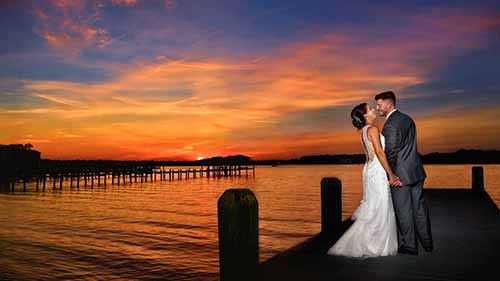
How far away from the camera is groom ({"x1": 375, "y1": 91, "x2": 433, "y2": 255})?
646 cm

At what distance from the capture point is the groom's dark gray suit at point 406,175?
6.46m

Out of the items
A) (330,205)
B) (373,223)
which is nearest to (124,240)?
(330,205)

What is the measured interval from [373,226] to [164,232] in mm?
17339

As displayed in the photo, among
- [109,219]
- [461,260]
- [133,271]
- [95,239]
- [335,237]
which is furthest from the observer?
[109,219]

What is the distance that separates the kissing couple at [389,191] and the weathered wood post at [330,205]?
114 inches

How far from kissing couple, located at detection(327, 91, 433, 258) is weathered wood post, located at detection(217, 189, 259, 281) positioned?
6.16 ft

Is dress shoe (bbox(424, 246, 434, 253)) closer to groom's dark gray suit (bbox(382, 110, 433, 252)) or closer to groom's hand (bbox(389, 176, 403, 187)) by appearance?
groom's dark gray suit (bbox(382, 110, 433, 252))

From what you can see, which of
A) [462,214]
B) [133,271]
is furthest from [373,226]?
[133,271]

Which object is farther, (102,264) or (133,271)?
(102,264)

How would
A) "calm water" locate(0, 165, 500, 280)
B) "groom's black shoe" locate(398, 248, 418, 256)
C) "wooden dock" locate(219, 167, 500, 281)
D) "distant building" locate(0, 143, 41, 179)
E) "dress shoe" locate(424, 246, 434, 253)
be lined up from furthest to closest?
"distant building" locate(0, 143, 41, 179) → "calm water" locate(0, 165, 500, 280) → "dress shoe" locate(424, 246, 434, 253) → "groom's black shoe" locate(398, 248, 418, 256) → "wooden dock" locate(219, 167, 500, 281)

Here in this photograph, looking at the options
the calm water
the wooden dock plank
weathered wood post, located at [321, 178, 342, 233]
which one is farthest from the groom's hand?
the calm water

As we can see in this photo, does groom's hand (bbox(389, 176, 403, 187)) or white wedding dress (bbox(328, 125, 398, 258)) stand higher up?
groom's hand (bbox(389, 176, 403, 187))

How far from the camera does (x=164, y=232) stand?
2241 centimetres

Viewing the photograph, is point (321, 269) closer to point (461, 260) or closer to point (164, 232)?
point (461, 260)
